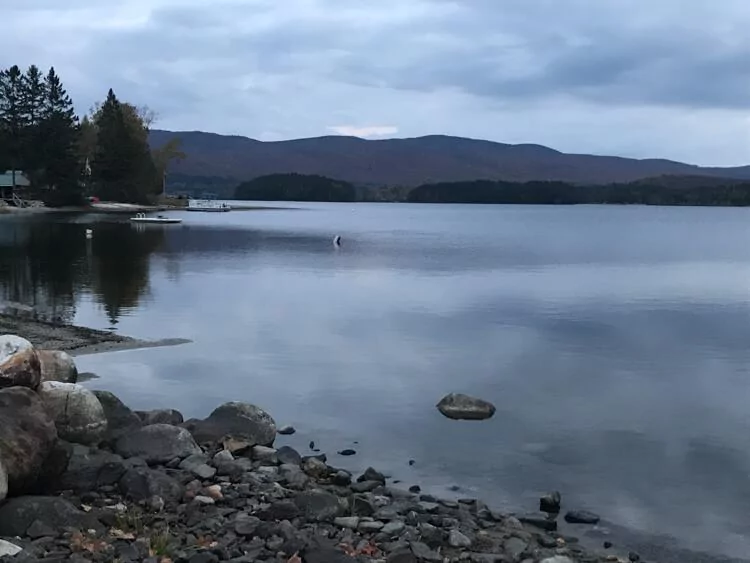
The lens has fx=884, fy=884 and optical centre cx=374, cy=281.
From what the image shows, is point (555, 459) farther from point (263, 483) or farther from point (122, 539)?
point (122, 539)

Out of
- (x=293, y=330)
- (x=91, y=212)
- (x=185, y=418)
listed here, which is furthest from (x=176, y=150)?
(x=185, y=418)

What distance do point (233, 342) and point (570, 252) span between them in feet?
163

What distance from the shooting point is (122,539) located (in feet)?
29.4

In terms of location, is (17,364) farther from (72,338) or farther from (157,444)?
(72,338)

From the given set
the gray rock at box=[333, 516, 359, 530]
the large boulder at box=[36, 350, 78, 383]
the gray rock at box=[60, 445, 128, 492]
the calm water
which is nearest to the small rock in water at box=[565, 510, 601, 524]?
the calm water

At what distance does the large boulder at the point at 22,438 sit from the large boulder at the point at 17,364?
2.11ft

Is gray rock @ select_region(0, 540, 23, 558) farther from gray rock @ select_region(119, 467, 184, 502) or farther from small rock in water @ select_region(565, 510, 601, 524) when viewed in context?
small rock in water @ select_region(565, 510, 601, 524)

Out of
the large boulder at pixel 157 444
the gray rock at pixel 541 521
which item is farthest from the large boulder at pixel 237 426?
the gray rock at pixel 541 521

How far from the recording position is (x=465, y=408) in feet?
57.1

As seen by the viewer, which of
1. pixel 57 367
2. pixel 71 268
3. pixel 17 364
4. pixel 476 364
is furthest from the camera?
pixel 71 268

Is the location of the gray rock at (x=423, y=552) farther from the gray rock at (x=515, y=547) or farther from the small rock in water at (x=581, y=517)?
the small rock in water at (x=581, y=517)

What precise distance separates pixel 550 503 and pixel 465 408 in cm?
519

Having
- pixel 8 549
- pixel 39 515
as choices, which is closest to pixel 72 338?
pixel 39 515

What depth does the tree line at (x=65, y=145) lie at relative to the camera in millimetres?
114125
